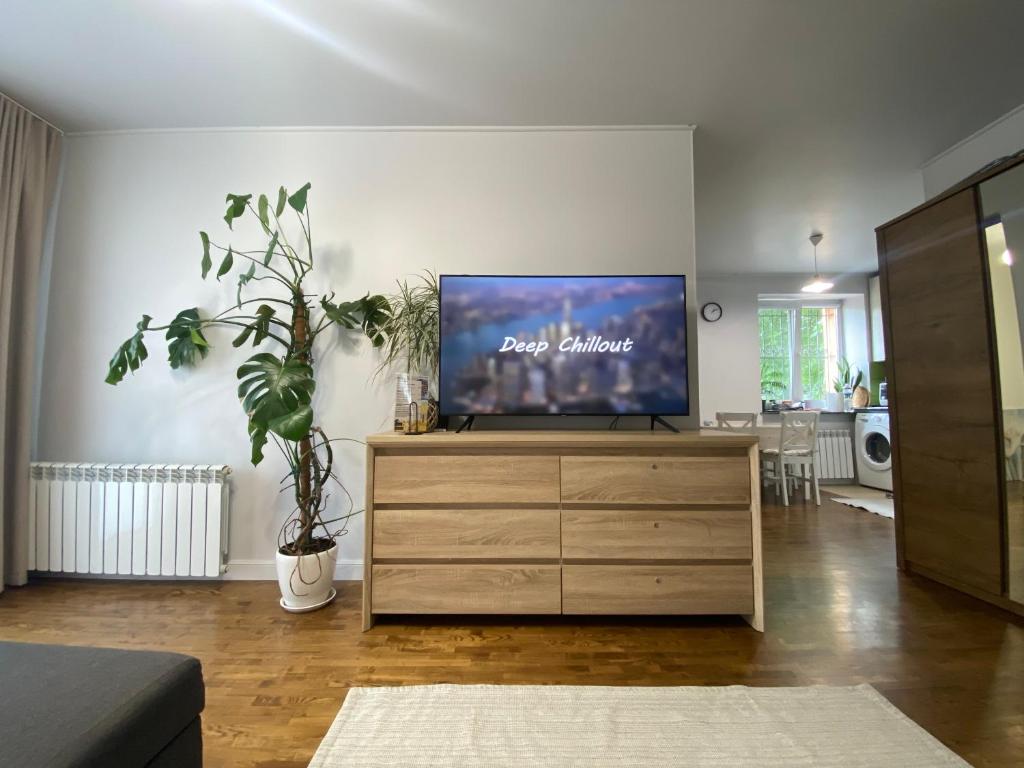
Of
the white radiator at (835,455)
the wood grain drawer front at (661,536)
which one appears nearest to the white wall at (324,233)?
the wood grain drawer front at (661,536)

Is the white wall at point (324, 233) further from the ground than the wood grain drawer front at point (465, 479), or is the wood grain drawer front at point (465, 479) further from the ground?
the white wall at point (324, 233)

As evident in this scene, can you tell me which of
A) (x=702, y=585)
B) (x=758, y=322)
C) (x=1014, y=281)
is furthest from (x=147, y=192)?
(x=758, y=322)

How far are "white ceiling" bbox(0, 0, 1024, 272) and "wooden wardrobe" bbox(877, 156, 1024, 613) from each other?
0.65m

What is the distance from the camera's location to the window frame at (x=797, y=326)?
5.55 metres

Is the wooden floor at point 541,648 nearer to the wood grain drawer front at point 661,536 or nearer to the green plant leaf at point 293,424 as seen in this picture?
the wood grain drawer front at point 661,536

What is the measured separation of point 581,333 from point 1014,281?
2091 millimetres

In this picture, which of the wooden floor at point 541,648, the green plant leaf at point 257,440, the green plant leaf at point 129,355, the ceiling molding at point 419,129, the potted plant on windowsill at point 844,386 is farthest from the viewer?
the potted plant on windowsill at point 844,386

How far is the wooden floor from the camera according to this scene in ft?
4.31

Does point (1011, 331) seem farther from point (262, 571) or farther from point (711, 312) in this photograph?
point (262, 571)

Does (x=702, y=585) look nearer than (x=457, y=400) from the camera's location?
Yes

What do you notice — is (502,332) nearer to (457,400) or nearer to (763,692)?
(457,400)

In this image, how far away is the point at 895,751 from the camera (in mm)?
1173

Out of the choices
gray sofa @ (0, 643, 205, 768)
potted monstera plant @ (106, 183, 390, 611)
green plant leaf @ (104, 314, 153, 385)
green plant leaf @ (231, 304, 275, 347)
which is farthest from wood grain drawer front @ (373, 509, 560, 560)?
green plant leaf @ (104, 314, 153, 385)

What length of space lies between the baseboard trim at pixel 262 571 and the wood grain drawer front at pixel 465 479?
2.51 feet
